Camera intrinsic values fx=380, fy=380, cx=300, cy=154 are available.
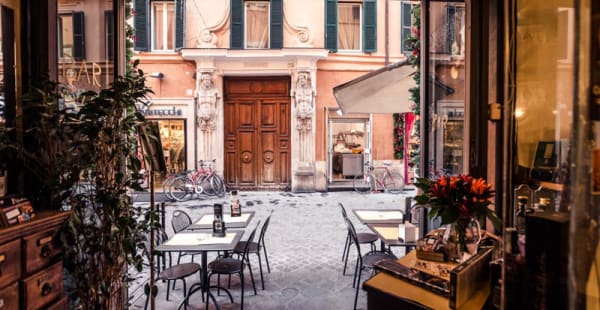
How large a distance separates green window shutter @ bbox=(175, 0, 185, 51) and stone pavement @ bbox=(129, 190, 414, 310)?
4.81 metres

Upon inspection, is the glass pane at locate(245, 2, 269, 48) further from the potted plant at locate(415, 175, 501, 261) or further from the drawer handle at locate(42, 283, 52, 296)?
the potted plant at locate(415, 175, 501, 261)

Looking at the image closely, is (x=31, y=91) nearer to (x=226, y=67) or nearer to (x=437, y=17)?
(x=437, y=17)

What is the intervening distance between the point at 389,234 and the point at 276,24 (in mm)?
9008

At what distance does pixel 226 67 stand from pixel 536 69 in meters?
10.4

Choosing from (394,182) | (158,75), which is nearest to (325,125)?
(394,182)

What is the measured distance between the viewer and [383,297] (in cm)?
173

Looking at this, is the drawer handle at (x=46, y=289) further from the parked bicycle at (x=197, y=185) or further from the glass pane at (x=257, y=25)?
the glass pane at (x=257, y=25)

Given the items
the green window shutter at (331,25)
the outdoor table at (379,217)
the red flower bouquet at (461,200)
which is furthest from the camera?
the green window shutter at (331,25)

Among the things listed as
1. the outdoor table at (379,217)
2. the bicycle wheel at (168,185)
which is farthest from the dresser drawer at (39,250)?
A: the bicycle wheel at (168,185)

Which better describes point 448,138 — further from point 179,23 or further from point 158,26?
point 158,26

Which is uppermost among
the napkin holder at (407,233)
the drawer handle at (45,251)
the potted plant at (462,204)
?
the potted plant at (462,204)

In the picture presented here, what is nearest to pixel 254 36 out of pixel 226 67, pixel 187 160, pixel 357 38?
pixel 226 67

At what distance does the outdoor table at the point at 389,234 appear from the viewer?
11.4ft

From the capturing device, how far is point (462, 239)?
78.4 inches
